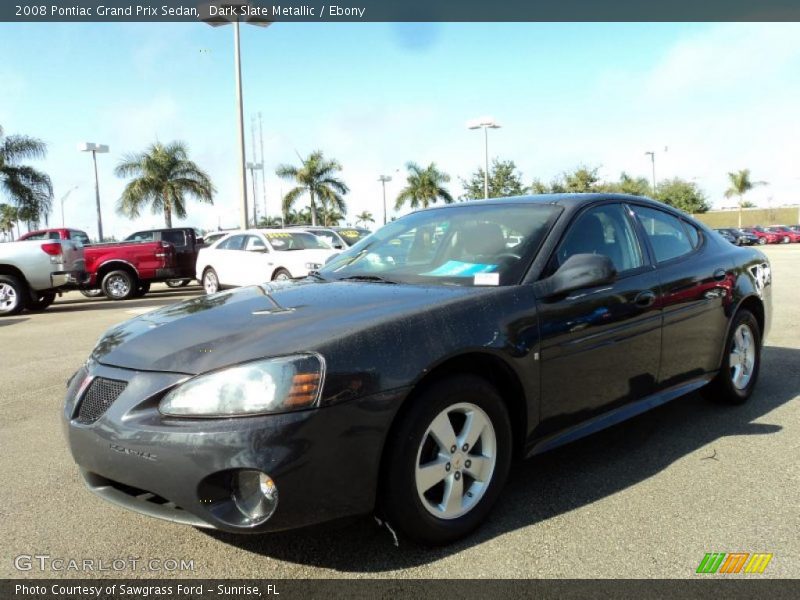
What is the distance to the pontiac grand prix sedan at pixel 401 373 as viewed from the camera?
236 centimetres

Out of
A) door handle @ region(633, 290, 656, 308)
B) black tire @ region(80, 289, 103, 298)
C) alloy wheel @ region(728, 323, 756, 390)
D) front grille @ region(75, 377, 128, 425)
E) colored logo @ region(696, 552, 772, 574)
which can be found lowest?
colored logo @ region(696, 552, 772, 574)

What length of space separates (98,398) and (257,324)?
2.26ft

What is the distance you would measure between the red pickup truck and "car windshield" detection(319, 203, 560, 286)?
13.5 metres

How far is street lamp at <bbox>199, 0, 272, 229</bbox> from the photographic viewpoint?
1908 centimetres

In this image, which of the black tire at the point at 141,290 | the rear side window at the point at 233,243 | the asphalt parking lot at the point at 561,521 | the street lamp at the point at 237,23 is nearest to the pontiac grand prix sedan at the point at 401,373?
the asphalt parking lot at the point at 561,521

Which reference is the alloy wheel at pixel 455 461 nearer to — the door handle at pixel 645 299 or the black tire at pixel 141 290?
the door handle at pixel 645 299

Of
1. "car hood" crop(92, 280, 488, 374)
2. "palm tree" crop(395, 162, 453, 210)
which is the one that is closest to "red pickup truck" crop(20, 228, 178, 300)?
"car hood" crop(92, 280, 488, 374)

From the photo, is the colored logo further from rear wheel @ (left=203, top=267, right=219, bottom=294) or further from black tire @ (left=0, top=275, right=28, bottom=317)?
rear wheel @ (left=203, top=267, right=219, bottom=294)

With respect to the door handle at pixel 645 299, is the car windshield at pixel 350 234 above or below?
above

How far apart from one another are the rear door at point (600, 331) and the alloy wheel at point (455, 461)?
16.6 inches

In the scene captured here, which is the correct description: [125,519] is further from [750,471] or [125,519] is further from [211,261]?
[211,261]

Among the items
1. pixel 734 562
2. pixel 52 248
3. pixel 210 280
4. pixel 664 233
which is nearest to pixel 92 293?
pixel 210 280

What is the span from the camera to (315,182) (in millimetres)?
42250

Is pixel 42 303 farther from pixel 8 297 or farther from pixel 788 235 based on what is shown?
pixel 788 235
